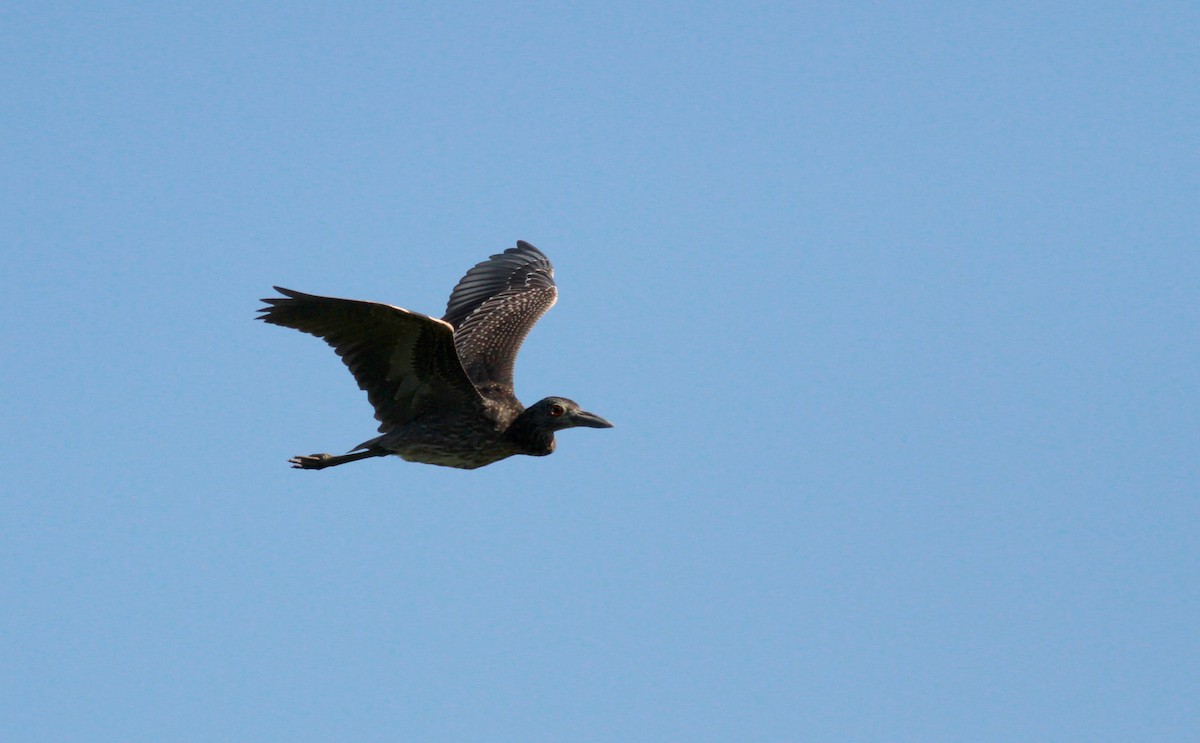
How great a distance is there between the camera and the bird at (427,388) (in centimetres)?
1231

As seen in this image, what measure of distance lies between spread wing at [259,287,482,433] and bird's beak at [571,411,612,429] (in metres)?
0.96

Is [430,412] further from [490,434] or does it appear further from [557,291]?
[557,291]

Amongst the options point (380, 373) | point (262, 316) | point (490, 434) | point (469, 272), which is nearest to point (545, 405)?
point (490, 434)

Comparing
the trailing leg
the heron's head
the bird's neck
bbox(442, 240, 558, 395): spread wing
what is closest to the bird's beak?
the heron's head

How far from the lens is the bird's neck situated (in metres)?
13.8

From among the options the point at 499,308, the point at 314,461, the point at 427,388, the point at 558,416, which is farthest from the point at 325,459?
the point at 499,308

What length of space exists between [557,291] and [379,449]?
427 centimetres

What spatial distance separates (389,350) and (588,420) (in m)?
2.09

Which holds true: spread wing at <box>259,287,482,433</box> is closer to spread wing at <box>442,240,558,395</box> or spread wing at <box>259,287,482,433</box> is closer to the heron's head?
the heron's head

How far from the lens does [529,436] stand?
13.8m

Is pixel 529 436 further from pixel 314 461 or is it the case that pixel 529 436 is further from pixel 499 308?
pixel 499 308

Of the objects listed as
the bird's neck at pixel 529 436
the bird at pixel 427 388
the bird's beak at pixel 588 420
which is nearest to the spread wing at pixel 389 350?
the bird at pixel 427 388

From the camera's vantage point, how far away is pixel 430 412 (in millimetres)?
13586

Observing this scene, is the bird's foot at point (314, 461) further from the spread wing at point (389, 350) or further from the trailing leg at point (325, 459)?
the spread wing at point (389, 350)
